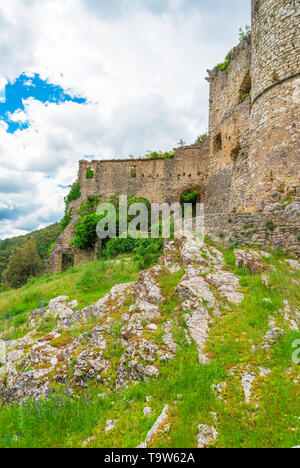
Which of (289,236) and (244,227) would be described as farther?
(244,227)

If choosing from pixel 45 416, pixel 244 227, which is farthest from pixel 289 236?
pixel 45 416

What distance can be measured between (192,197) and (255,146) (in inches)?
→ 442

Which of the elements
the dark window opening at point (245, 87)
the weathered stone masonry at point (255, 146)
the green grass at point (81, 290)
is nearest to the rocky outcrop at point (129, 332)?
the weathered stone masonry at point (255, 146)

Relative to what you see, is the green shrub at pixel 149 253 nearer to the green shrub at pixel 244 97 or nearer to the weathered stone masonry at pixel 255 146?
the weathered stone masonry at pixel 255 146

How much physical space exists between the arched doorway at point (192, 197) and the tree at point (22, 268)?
2125cm

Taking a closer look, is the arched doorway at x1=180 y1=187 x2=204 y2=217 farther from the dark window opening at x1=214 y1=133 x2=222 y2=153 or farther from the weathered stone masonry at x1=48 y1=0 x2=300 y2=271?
the dark window opening at x1=214 y1=133 x2=222 y2=153

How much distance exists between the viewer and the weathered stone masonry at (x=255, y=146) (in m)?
8.07

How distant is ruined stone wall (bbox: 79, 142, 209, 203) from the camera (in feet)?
72.2

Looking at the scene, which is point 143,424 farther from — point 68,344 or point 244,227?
point 244,227

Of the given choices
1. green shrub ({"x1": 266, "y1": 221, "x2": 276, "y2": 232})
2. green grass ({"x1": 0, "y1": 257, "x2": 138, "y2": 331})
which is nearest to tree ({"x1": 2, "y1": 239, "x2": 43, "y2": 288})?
green grass ({"x1": 0, "y1": 257, "x2": 138, "y2": 331})

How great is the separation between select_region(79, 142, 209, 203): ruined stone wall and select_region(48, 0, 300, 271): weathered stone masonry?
96mm
